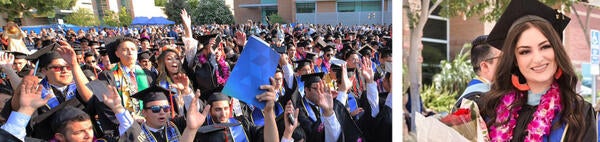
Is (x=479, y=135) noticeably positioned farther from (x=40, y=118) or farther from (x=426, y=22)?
(x=40, y=118)

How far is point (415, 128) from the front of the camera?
127 centimetres

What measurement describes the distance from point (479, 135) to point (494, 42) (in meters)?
0.26

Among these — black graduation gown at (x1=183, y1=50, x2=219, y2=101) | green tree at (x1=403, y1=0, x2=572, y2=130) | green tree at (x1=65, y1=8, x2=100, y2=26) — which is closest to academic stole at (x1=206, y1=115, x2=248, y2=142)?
black graduation gown at (x1=183, y1=50, x2=219, y2=101)

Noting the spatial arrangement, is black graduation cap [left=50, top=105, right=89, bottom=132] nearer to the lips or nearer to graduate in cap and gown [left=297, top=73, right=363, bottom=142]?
graduate in cap and gown [left=297, top=73, right=363, bottom=142]

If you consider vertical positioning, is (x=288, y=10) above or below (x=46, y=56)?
above

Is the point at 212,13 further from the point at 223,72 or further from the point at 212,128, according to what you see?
the point at 212,128

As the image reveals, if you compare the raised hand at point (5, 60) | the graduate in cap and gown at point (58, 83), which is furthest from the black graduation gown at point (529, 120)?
the raised hand at point (5, 60)

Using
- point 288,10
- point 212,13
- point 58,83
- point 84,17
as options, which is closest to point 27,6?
point 84,17

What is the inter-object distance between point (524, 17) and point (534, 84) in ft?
0.64

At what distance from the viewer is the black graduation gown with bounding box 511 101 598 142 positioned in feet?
3.67

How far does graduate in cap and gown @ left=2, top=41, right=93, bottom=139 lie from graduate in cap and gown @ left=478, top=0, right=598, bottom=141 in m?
3.02

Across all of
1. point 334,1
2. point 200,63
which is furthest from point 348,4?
point 200,63

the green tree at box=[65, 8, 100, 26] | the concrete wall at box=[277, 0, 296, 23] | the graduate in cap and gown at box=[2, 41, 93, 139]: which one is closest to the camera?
the graduate in cap and gown at box=[2, 41, 93, 139]

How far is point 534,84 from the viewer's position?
1.19m
